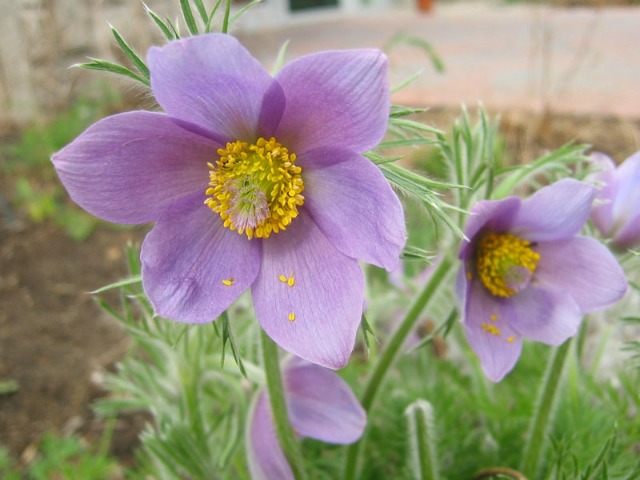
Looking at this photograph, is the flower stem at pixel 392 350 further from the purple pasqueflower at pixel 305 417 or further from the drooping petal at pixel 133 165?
the drooping petal at pixel 133 165

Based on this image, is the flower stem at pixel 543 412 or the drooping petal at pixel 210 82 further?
the flower stem at pixel 543 412

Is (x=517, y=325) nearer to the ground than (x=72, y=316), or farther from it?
farther from it

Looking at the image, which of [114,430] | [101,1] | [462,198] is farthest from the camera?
[101,1]

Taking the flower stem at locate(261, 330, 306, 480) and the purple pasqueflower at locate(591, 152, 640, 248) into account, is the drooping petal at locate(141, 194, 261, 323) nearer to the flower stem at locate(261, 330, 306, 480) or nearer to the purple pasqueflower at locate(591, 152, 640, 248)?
the flower stem at locate(261, 330, 306, 480)

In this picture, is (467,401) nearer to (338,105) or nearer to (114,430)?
(338,105)

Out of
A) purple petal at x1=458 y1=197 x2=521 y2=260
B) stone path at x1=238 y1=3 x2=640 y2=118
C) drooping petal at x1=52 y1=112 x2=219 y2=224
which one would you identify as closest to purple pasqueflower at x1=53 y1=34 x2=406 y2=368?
drooping petal at x1=52 y1=112 x2=219 y2=224

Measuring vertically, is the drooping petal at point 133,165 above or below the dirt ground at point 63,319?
above

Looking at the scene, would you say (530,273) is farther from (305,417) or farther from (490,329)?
(305,417)

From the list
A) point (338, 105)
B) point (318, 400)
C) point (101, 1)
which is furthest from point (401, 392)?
point (101, 1)

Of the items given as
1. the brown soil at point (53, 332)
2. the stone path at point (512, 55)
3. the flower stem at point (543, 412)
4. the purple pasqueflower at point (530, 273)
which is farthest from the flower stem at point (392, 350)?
the stone path at point (512, 55)
